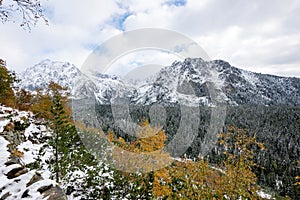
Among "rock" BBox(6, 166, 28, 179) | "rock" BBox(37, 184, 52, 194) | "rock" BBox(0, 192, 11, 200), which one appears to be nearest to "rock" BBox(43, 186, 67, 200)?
"rock" BBox(37, 184, 52, 194)

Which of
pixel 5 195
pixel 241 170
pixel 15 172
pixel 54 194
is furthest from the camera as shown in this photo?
pixel 241 170

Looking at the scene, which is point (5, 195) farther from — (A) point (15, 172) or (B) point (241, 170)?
(B) point (241, 170)

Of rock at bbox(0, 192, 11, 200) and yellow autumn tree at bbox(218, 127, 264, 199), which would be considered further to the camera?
yellow autumn tree at bbox(218, 127, 264, 199)

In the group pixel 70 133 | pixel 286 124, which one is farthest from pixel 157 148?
pixel 286 124

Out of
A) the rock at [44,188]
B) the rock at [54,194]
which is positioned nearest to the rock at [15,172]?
the rock at [44,188]

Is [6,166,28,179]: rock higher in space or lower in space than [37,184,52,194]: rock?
higher

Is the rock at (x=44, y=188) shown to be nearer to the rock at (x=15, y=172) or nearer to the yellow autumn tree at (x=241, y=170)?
the rock at (x=15, y=172)

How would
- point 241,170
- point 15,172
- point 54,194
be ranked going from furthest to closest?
1. point 241,170
2. point 15,172
3. point 54,194

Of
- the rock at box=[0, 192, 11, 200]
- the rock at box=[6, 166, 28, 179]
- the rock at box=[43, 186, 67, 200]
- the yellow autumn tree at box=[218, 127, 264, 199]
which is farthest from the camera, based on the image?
the yellow autumn tree at box=[218, 127, 264, 199]

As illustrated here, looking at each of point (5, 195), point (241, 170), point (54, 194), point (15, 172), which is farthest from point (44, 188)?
point (241, 170)

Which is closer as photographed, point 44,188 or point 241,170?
point 44,188

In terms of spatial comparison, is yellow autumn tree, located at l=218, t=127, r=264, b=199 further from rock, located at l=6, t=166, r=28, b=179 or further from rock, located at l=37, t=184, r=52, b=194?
rock, located at l=6, t=166, r=28, b=179
